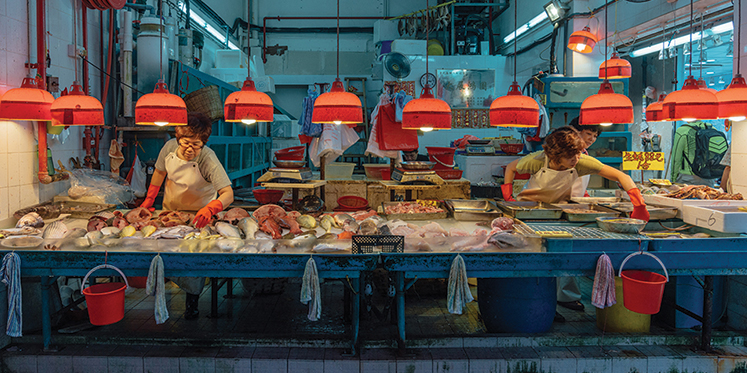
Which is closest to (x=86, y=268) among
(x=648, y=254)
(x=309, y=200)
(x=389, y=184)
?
(x=309, y=200)

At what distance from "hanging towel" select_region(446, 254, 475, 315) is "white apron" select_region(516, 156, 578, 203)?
2346mm

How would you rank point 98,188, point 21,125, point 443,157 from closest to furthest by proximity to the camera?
point 21,125 → point 98,188 → point 443,157

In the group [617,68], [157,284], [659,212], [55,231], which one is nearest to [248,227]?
[157,284]

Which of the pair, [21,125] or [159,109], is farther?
[21,125]

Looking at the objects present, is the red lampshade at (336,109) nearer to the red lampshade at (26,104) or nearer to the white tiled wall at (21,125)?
the red lampshade at (26,104)

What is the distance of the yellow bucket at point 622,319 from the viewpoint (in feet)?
13.1

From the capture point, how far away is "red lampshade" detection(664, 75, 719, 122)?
402 cm

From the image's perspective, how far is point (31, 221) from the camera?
14.3ft

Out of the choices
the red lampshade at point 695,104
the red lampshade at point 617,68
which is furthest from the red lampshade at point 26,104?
the red lampshade at point 617,68

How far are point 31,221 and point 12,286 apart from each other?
122 cm

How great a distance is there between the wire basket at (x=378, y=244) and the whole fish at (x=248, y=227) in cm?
95

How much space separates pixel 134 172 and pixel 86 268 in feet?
→ 12.2

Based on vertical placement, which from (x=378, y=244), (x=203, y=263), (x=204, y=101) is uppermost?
(x=204, y=101)

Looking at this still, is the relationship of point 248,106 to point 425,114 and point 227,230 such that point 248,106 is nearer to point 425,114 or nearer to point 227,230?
point 227,230
